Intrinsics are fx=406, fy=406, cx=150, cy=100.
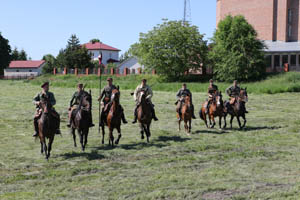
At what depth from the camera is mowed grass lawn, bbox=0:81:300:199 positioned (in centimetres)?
833

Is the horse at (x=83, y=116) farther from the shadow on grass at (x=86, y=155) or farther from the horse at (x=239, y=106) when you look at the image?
the horse at (x=239, y=106)

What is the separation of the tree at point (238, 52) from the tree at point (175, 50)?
5804mm

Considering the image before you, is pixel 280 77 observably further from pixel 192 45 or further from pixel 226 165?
pixel 226 165

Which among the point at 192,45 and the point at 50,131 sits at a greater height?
the point at 192,45

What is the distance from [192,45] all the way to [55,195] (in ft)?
179

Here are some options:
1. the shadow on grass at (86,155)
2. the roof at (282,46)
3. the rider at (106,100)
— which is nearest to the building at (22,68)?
the roof at (282,46)

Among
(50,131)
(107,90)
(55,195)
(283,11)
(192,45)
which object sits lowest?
(55,195)

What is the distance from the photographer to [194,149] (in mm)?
13250

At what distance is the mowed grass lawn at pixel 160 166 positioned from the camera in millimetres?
8328

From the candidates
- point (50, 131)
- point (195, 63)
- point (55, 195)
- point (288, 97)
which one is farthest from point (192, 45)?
point (55, 195)

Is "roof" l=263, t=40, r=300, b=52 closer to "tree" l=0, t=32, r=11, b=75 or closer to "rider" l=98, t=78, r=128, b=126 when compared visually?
"rider" l=98, t=78, r=128, b=126

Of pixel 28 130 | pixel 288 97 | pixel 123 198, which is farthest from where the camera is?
pixel 288 97

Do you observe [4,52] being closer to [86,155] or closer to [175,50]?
[175,50]

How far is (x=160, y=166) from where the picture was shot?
10.8 m
